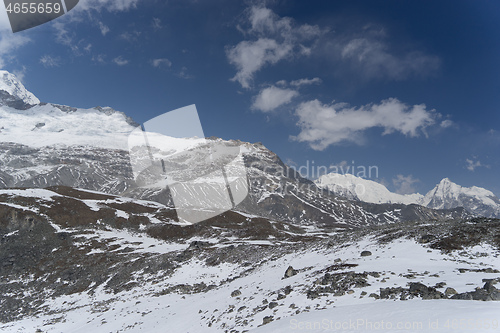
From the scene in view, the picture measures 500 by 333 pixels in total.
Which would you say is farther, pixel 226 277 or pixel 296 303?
pixel 226 277

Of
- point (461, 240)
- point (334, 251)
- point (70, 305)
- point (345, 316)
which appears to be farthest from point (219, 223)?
point (345, 316)

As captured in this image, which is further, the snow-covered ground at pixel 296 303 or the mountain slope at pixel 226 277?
the mountain slope at pixel 226 277

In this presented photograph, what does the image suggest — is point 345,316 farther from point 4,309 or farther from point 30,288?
point 30,288

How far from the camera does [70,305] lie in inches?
1502

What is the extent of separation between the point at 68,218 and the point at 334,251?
7921 cm

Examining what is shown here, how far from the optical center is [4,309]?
3894cm

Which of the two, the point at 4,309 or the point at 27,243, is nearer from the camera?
the point at 4,309

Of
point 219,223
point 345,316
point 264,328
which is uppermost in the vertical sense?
point 345,316

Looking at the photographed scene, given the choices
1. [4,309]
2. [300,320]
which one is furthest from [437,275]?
[4,309]

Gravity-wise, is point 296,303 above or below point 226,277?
above

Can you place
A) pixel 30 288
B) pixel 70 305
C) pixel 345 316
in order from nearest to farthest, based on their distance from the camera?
pixel 345 316
pixel 70 305
pixel 30 288

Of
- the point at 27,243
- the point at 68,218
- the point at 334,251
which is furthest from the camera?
the point at 68,218

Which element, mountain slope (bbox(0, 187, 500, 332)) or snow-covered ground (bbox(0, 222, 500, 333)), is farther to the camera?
mountain slope (bbox(0, 187, 500, 332))

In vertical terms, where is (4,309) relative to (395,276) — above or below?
below
